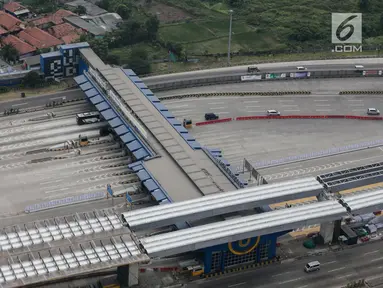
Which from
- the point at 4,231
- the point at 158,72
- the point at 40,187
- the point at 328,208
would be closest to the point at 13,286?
the point at 4,231

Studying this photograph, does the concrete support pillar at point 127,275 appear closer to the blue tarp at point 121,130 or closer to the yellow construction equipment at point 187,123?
the blue tarp at point 121,130

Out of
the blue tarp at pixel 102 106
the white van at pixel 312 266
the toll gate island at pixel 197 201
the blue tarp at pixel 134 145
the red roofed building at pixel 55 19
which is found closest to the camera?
the toll gate island at pixel 197 201

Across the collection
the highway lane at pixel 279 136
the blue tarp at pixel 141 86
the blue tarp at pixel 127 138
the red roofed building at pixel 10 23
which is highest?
the red roofed building at pixel 10 23

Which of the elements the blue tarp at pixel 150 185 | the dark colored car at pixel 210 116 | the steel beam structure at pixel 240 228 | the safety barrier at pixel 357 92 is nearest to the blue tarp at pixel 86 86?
the dark colored car at pixel 210 116

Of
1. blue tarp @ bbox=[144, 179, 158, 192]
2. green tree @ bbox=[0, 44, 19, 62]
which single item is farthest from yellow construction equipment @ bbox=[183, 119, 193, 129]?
green tree @ bbox=[0, 44, 19, 62]

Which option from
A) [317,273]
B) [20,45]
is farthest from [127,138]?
[20,45]

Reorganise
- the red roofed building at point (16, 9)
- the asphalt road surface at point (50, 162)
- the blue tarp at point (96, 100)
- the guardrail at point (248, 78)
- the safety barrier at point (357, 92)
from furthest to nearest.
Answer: the red roofed building at point (16, 9)
the safety barrier at point (357, 92)
the guardrail at point (248, 78)
the blue tarp at point (96, 100)
the asphalt road surface at point (50, 162)

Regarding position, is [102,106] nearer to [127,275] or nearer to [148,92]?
[148,92]
